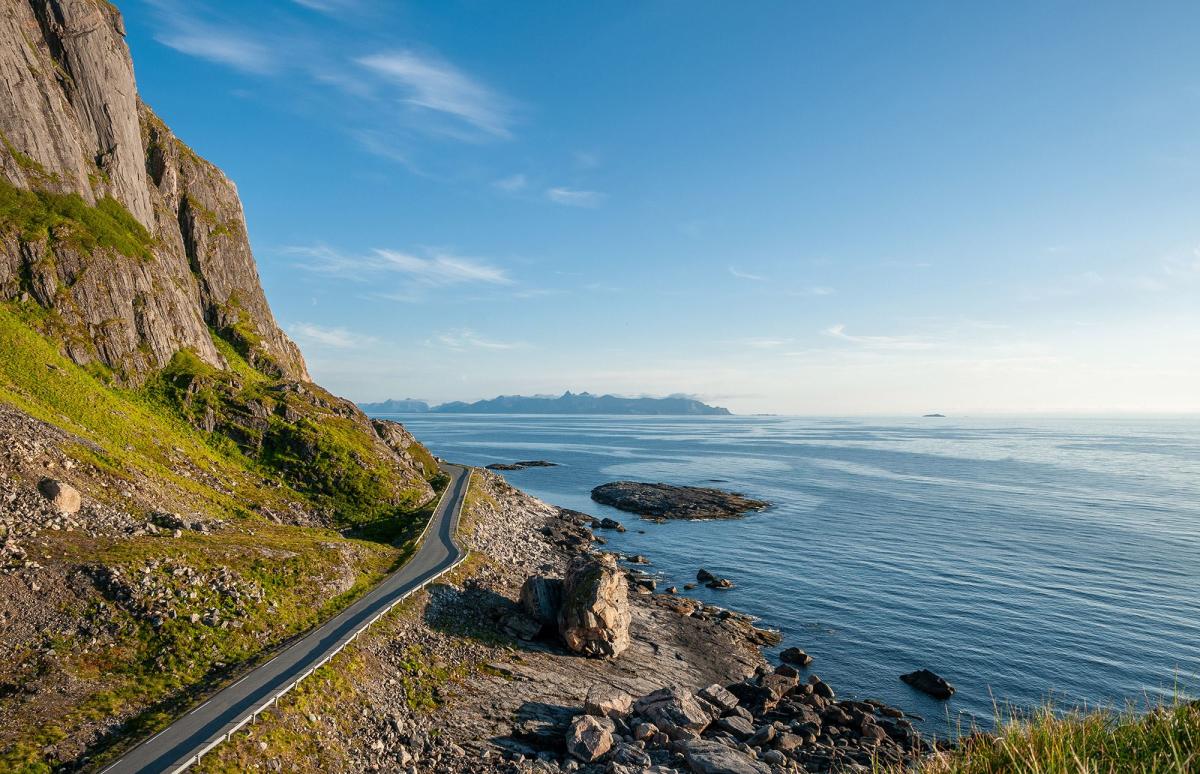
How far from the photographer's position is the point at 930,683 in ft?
135

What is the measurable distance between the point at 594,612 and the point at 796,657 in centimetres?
1643

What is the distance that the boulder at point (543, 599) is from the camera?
43594mm

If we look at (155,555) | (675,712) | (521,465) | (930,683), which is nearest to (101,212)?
(155,555)

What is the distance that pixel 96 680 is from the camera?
A: 1004 inches

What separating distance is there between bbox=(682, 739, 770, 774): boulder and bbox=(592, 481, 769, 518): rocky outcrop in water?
236ft

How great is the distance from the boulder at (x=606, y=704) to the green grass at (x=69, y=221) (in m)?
70.2

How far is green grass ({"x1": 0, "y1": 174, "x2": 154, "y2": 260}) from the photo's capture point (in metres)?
60.9

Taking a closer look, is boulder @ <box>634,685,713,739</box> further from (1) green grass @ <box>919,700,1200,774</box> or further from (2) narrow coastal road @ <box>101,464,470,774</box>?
(1) green grass @ <box>919,700,1200,774</box>

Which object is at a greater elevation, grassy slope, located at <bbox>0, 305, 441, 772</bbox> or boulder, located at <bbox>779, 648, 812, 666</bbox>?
grassy slope, located at <bbox>0, 305, 441, 772</bbox>

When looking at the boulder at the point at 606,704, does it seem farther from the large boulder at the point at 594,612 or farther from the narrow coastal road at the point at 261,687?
the narrow coastal road at the point at 261,687

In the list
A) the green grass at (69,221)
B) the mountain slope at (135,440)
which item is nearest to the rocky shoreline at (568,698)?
the mountain slope at (135,440)

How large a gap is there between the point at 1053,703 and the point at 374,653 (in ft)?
141

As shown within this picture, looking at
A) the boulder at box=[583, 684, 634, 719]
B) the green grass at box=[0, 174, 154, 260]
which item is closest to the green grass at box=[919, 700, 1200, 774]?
the boulder at box=[583, 684, 634, 719]

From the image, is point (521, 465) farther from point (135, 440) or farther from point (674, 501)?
point (135, 440)
